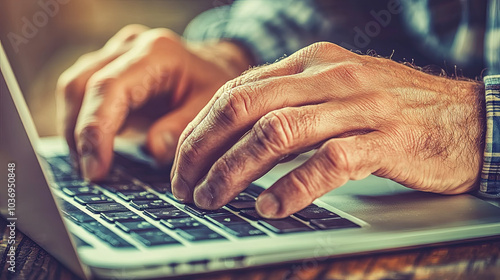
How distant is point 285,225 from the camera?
0.34m

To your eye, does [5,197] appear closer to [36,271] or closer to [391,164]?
[36,271]

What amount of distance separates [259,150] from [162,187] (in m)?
0.12

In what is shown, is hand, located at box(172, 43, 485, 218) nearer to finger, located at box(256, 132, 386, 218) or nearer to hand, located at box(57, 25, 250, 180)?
finger, located at box(256, 132, 386, 218)

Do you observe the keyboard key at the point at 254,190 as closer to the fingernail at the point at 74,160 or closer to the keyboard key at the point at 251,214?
the keyboard key at the point at 251,214

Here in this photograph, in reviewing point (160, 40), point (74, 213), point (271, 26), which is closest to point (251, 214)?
point (74, 213)

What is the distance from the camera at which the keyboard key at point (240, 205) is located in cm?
39

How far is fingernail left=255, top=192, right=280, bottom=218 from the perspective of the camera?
13.9 inches

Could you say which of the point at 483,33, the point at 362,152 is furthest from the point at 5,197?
the point at 483,33

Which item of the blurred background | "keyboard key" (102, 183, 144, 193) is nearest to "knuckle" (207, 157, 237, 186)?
"keyboard key" (102, 183, 144, 193)

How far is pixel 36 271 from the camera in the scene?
11.8 inches

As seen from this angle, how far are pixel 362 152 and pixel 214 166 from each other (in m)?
0.11

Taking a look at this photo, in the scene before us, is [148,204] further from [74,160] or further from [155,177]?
[74,160]

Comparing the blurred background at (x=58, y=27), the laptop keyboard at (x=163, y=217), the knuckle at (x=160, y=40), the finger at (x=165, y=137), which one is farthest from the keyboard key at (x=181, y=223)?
the blurred background at (x=58, y=27)

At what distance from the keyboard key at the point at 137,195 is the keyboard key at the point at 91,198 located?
0.01 metres
